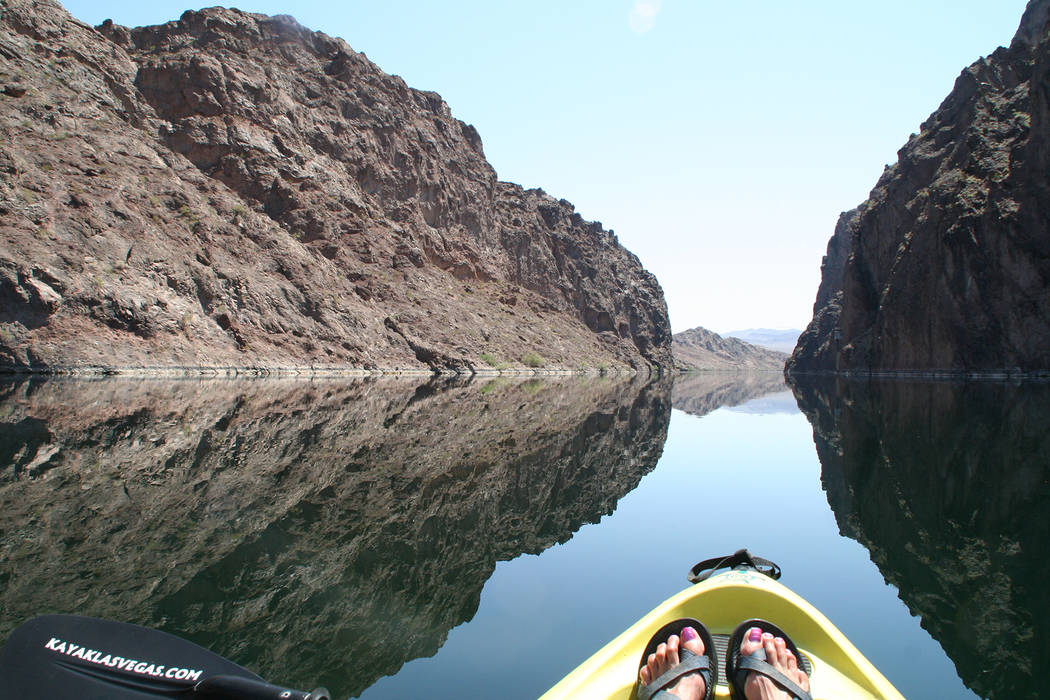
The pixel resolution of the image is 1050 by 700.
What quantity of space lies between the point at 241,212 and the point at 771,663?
47437 millimetres

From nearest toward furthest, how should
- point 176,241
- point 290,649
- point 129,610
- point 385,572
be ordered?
point 290,649 → point 129,610 → point 385,572 → point 176,241

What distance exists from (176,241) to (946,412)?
3834cm

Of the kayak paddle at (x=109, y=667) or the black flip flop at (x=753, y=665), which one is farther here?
the black flip flop at (x=753, y=665)

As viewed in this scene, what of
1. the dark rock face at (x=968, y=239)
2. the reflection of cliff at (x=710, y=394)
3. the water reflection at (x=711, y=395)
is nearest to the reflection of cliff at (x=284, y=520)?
the water reflection at (x=711, y=395)

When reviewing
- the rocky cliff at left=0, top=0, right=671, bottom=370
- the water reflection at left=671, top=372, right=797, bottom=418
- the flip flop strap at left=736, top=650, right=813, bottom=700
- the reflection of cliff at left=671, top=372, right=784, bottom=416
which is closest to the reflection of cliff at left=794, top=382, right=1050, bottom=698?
the flip flop strap at left=736, top=650, right=813, bottom=700

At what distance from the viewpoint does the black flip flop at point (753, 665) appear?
259 centimetres

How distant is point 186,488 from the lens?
761 centimetres

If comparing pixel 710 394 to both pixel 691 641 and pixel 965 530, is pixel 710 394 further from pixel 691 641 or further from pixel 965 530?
pixel 691 641

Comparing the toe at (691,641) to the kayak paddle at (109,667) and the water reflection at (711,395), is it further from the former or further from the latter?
the water reflection at (711,395)

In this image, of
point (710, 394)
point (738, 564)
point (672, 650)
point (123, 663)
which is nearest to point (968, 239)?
point (710, 394)

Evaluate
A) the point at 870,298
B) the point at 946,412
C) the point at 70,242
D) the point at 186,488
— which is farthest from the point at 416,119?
the point at 186,488

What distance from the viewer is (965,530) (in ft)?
21.5

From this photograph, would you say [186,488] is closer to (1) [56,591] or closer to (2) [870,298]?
(1) [56,591]

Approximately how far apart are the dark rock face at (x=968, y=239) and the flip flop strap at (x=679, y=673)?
55.7 meters
